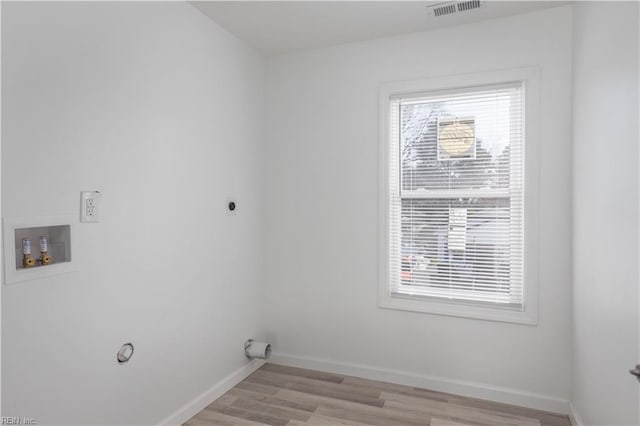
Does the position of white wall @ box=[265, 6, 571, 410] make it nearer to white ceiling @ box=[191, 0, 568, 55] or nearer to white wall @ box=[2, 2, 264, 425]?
white ceiling @ box=[191, 0, 568, 55]

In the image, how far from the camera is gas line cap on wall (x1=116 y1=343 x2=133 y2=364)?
206 centimetres

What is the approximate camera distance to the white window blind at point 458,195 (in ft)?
8.91

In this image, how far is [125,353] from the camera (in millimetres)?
2094

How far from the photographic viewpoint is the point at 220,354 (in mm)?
2850

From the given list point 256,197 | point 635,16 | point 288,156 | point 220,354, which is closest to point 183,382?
point 220,354

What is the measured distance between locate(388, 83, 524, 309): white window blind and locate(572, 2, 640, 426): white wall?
386 millimetres

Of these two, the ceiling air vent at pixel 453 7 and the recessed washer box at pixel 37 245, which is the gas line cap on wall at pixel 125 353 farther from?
the ceiling air vent at pixel 453 7

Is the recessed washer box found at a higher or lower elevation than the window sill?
higher

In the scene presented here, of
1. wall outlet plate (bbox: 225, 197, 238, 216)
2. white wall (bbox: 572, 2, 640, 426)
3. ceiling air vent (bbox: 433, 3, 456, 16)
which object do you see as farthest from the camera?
wall outlet plate (bbox: 225, 197, 238, 216)

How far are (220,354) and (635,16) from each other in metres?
2.92

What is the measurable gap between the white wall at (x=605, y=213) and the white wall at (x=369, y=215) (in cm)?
14

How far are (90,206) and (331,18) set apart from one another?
1.92 metres

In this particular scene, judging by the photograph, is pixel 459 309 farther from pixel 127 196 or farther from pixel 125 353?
pixel 127 196

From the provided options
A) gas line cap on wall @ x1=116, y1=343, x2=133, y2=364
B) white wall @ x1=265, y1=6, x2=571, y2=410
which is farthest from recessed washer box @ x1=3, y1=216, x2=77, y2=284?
white wall @ x1=265, y1=6, x2=571, y2=410
